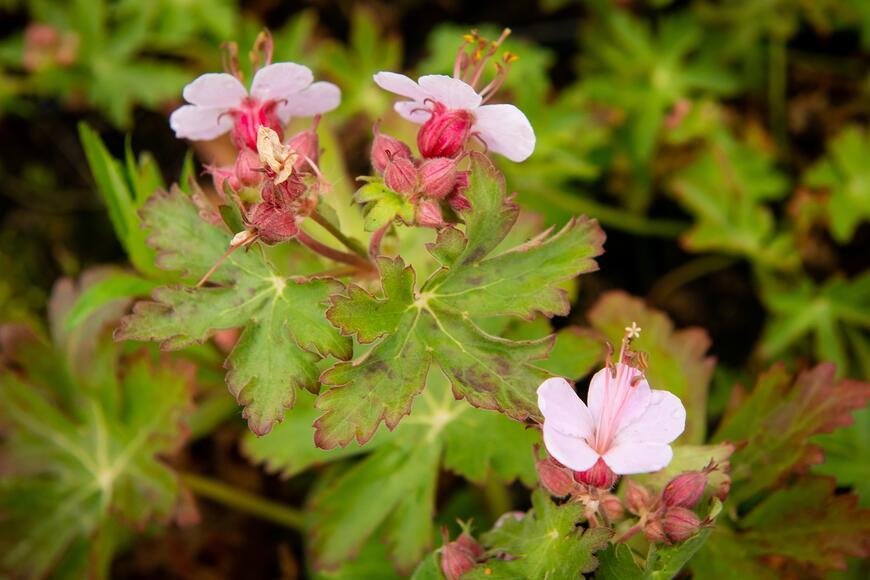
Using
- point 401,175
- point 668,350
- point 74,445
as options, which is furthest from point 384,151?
point 74,445

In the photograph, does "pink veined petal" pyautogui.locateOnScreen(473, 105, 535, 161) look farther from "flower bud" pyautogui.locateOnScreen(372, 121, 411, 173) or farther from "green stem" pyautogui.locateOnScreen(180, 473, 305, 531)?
"green stem" pyautogui.locateOnScreen(180, 473, 305, 531)

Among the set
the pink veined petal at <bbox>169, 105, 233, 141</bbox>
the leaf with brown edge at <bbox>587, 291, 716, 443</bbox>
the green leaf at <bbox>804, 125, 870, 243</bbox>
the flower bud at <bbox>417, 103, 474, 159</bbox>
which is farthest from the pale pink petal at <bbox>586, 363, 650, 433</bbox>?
the green leaf at <bbox>804, 125, 870, 243</bbox>

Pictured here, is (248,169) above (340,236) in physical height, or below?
above

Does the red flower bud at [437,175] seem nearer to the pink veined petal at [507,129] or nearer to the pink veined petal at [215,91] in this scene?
the pink veined petal at [507,129]

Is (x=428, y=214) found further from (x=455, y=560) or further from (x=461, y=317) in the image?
(x=455, y=560)

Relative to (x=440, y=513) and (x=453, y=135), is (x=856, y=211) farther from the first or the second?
(x=453, y=135)
